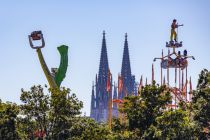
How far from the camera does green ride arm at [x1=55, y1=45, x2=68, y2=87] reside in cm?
7281

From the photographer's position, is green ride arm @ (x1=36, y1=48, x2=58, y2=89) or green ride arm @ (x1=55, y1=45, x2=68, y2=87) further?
green ride arm @ (x1=55, y1=45, x2=68, y2=87)

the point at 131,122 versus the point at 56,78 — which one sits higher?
the point at 56,78

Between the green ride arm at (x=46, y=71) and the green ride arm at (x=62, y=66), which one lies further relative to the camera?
the green ride arm at (x=62, y=66)

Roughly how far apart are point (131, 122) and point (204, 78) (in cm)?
752

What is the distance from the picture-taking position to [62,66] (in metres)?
73.6

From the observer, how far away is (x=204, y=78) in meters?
39.6

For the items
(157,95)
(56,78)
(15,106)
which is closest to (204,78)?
(157,95)

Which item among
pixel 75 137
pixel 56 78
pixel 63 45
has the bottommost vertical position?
pixel 75 137

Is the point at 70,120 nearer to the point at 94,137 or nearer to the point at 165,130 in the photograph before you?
the point at 94,137

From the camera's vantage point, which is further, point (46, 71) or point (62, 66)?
point (62, 66)

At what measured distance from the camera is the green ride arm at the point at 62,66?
72.8 meters

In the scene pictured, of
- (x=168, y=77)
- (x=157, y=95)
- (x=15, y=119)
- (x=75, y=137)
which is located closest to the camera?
(x=157, y=95)

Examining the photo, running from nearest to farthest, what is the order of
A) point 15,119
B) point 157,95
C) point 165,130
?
point 165,130 → point 157,95 → point 15,119

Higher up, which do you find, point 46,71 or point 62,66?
point 62,66
